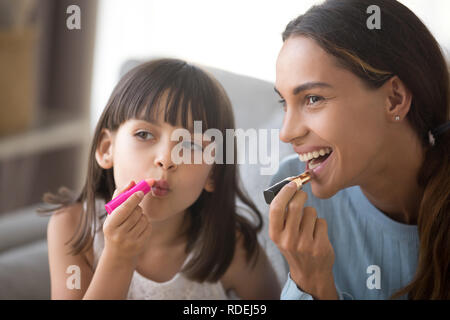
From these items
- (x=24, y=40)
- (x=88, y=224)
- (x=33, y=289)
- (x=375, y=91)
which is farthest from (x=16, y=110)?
(x=375, y=91)

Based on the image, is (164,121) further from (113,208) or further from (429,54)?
(429,54)

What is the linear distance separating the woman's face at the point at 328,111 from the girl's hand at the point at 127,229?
19 cm

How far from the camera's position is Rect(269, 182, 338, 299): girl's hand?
0.61 m

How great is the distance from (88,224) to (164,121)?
0.18 metres

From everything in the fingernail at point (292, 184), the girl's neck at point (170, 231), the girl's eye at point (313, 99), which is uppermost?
the girl's eye at point (313, 99)

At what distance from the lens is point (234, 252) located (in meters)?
0.73

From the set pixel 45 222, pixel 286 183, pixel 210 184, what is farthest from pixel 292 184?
pixel 45 222

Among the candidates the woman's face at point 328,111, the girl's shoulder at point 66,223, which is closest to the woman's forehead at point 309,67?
the woman's face at point 328,111

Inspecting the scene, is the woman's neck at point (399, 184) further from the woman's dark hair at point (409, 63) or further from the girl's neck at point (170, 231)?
the girl's neck at point (170, 231)

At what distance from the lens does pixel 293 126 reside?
0.62m

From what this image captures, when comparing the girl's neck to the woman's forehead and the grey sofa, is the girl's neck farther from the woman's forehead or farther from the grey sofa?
the woman's forehead

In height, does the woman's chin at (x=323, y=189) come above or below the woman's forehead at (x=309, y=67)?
below

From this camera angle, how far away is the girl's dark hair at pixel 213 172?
63 cm

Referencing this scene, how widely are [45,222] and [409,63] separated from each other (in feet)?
2.55
